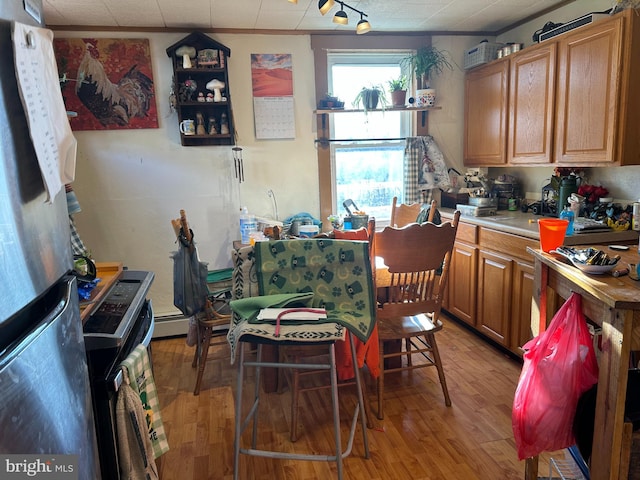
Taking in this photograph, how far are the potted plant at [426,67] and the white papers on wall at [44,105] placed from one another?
10.3ft

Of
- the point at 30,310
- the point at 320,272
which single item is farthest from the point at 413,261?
the point at 30,310

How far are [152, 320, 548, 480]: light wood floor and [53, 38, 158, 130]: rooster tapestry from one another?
5.94 feet

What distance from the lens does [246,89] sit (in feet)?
11.3

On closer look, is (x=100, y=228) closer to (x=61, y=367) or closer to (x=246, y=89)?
(x=246, y=89)

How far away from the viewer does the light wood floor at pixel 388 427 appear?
1943 millimetres

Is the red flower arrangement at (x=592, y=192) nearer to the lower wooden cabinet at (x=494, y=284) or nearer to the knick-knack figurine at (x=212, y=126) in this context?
the lower wooden cabinet at (x=494, y=284)

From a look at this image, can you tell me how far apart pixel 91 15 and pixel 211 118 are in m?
0.98

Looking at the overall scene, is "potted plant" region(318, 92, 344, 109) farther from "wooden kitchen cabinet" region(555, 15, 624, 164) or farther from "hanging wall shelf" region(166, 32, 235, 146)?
"wooden kitchen cabinet" region(555, 15, 624, 164)

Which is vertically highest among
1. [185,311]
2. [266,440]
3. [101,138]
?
[101,138]

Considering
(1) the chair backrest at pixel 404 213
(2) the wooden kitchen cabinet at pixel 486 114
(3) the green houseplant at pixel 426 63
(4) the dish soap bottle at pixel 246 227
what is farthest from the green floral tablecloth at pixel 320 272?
(3) the green houseplant at pixel 426 63

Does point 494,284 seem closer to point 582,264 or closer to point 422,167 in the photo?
point 422,167

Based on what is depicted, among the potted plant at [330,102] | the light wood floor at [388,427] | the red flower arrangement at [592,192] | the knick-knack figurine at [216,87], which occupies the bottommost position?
the light wood floor at [388,427]

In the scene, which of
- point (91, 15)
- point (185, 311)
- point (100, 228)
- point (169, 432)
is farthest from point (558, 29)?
point (100, 228)

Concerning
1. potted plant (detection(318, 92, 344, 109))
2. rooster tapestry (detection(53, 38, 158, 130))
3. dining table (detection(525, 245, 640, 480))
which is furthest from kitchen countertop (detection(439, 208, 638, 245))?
rooster tapestry (detection(53, 38, 158, 130))
